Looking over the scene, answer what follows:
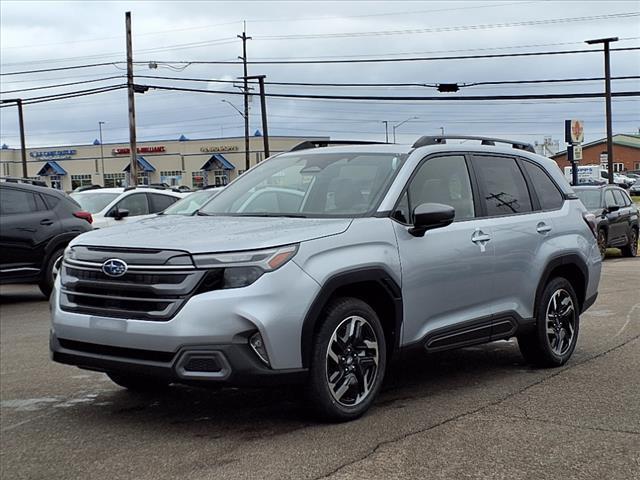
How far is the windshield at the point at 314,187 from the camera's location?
5.88m

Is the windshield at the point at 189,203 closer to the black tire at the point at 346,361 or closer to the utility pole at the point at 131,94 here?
the black tire at the point at 346,361

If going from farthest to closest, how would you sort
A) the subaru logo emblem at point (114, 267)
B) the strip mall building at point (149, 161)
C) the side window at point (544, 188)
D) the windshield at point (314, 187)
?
the strip mall building at point (149, 161), the side window at point (544, 188), the windshield at point (314, 187), the subaru logo emblem at point (114, 267)

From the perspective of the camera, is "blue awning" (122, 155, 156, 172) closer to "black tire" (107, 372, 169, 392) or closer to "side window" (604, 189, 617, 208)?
"side window" (604, 189, 617, 208)

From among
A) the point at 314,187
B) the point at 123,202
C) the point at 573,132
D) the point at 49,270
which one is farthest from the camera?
the point at 573,132

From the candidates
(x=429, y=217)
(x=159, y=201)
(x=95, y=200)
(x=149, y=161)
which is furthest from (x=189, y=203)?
(x=149, y=161)

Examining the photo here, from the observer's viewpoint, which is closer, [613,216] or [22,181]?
[22,181]

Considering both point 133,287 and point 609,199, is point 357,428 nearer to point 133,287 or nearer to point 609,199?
point 133,287

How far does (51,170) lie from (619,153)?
6727 cm

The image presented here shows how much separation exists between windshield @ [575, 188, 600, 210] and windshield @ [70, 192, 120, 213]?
10.3 metres

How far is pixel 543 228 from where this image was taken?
704 cm

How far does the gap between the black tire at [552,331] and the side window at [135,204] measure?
10.3 meters

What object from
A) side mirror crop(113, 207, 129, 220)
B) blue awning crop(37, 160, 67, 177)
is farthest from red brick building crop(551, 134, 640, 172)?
side mirror crop(113, 207, 129, 220)

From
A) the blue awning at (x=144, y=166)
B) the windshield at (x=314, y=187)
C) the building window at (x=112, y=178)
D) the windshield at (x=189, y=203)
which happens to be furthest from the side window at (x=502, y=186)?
the building window at (x=112, y=178)

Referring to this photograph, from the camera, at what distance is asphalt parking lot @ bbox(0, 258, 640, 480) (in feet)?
14.9
